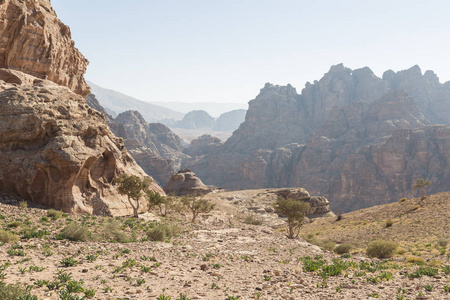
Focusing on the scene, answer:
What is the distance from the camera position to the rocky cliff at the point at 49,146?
27.2 meters

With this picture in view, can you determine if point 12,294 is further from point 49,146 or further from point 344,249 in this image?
point 344,249

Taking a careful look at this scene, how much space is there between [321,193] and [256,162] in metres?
47.6

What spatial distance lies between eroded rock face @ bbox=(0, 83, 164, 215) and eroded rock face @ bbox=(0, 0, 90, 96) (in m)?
12.8

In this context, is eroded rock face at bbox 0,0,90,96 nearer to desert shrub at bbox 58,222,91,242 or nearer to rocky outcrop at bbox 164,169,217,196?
desert shrub at bbox 58,222,91,242

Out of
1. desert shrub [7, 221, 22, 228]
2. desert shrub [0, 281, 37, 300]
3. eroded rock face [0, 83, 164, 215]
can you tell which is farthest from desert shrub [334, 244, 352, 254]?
desert shrub [0, 281, 37, 300]

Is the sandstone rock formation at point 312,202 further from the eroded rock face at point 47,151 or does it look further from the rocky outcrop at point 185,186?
the eroded rock face at point 47,151

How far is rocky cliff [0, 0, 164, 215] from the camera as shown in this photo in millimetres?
27250

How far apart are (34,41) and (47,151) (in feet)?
83.9

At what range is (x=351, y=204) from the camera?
15262cm

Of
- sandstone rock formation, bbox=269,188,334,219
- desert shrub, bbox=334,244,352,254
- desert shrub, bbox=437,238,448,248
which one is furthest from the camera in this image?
sandstone rock formation, bbox=269,188,334,219

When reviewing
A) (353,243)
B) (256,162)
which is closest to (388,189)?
(256,162)

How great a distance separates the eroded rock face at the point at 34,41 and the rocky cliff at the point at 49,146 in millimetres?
141

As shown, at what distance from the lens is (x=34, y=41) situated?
43188mm

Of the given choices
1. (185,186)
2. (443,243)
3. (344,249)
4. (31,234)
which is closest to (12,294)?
(31,234)
